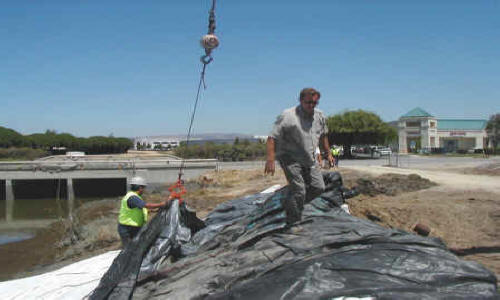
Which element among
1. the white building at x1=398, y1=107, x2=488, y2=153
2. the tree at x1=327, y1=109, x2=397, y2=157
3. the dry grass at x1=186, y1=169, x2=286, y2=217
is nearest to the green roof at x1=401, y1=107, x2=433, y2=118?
the white building at x1=398, y1=107, x2=488, y2=153

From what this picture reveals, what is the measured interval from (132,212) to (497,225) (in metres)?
6.02

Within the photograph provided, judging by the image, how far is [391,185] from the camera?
1202 cm

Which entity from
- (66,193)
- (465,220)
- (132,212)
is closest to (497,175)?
(465,220)

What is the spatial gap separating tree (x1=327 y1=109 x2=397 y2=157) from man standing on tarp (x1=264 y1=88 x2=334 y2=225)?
29.1 meters

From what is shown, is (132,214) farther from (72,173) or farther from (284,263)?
(72,173)

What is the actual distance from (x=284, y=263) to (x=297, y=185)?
1117 mm

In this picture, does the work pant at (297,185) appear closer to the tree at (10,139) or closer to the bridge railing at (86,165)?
the bridge railing at (86,165)

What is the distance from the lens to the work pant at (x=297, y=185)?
13.1 feet

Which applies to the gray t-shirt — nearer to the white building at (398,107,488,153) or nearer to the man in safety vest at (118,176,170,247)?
the man in safety vest at (118,176,170,247)

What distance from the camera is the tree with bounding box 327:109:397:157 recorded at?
33.1 metres

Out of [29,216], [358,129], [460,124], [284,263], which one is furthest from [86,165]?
[460,124]

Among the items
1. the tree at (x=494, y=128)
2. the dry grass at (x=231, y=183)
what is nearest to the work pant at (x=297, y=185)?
the dry grass at (x=231, y=183)

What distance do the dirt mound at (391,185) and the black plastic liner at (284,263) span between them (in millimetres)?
6392

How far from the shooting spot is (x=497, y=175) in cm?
1562
